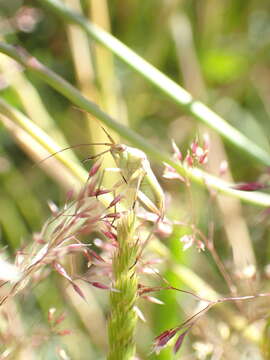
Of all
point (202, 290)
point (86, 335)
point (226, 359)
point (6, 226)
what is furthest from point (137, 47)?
point (226, 359)

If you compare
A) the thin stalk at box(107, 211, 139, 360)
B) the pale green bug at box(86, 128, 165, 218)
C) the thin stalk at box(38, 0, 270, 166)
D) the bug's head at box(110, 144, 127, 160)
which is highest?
the thin stalk at box(38, 0, 270, 166)

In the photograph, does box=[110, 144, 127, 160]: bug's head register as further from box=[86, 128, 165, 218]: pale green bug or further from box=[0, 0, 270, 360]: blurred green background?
box=[0, 0, 270, 360]: blurred green background

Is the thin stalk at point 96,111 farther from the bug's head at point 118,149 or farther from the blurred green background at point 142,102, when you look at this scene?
the blurred green background at point 142,102

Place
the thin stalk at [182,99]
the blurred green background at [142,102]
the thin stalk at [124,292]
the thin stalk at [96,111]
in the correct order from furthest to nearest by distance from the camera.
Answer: the blurred green background at [142,102]
the thin stalk at [182,99]
the thin stalk at [96,111]
the thin stalk at [124,292]

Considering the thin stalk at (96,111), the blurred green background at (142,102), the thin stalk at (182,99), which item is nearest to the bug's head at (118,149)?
the thin stalk at (96,111)

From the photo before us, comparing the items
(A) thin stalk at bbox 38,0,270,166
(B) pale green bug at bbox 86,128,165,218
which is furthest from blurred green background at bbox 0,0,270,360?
→ (B) pale green bug at bbox 86,128,165,218

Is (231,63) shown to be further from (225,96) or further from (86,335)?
(86,335)

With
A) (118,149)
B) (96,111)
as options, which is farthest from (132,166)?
(96,111)

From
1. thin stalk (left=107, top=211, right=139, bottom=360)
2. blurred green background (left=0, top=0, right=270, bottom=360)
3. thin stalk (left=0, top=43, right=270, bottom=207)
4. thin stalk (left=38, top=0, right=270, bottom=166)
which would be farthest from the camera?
blurred green background (left=0, top=0, right=270, bottom=360)

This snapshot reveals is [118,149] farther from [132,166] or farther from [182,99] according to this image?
[182,99]
